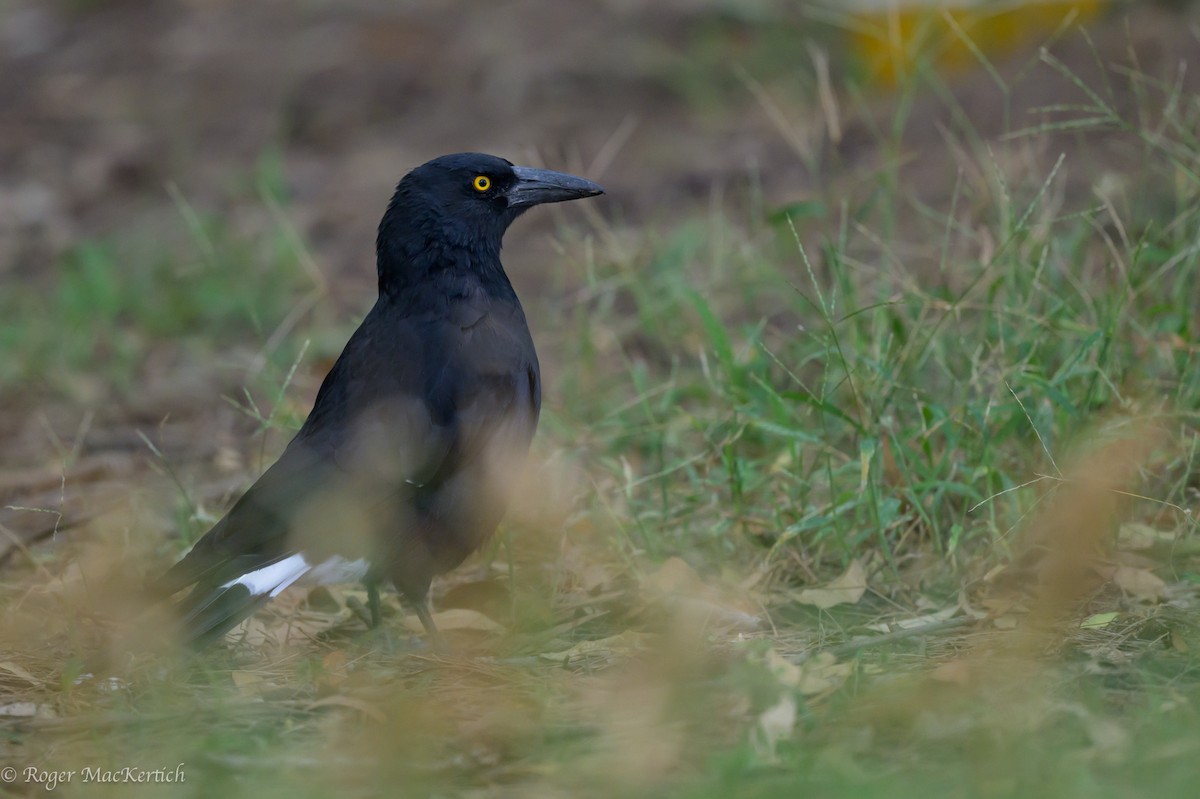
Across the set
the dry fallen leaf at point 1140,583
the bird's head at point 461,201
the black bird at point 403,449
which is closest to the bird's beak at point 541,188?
the bird's head at point 461,201

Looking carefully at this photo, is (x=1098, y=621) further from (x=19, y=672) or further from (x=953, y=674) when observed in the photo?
(x=19, y=672)

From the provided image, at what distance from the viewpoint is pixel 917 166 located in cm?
618

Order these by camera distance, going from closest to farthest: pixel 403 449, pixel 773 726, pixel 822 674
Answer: pixel 773 726 < pixel 822 674 < pixel 403 449

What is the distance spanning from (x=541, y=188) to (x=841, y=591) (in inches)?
58.6

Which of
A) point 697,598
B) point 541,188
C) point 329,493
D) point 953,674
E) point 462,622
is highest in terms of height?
point 541,188

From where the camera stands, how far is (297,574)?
347 cm

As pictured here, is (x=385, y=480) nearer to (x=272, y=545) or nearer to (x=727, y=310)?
(x=272, y=545)

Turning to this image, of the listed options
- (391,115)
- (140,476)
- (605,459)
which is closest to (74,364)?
(140,476)

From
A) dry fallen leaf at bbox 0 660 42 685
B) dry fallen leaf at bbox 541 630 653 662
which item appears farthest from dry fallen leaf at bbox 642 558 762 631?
dry fallen leaf at bbox 0 660 42 685

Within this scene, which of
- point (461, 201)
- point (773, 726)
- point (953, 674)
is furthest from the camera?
point (461, 201)

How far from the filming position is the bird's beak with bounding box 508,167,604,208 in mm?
4184

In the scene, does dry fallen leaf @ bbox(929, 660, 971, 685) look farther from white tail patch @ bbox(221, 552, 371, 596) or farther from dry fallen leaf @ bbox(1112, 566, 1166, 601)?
white tail patch @ bbox(221, 552, 371, 596)

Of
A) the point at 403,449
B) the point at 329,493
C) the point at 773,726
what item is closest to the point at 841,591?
the point at 773,726

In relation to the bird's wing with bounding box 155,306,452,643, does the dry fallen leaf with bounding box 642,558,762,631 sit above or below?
below
